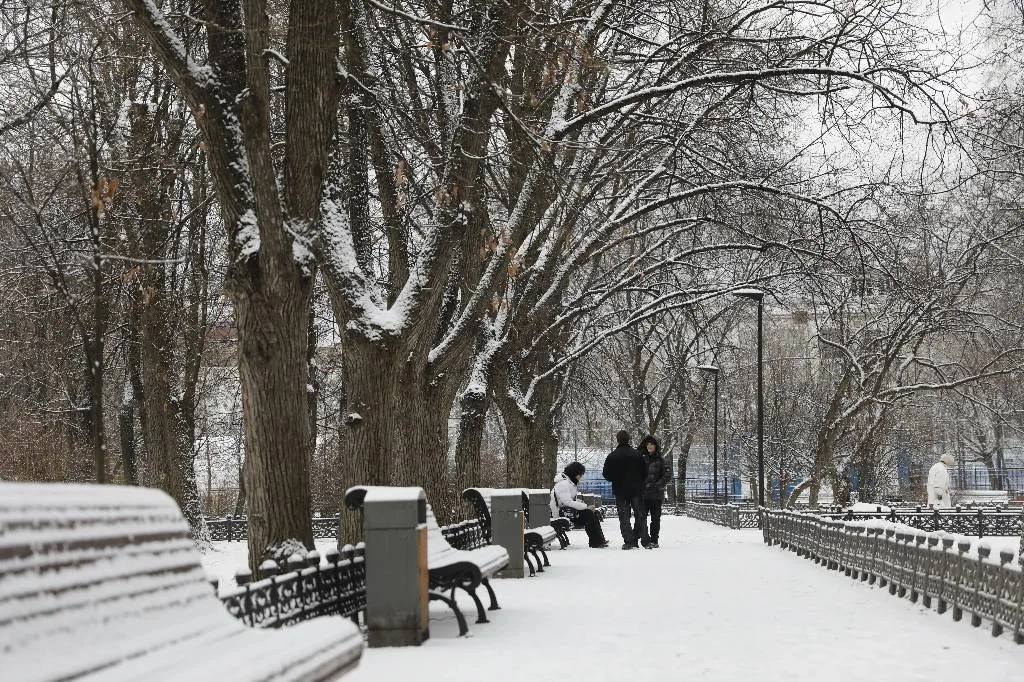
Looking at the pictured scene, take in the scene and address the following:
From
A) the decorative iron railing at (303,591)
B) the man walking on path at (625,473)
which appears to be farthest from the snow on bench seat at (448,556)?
the man walking on path at (625,473)

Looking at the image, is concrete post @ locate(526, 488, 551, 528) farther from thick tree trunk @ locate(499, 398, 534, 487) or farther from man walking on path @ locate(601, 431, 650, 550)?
thick tree trunk @ locate(499, 398, 534, 487)

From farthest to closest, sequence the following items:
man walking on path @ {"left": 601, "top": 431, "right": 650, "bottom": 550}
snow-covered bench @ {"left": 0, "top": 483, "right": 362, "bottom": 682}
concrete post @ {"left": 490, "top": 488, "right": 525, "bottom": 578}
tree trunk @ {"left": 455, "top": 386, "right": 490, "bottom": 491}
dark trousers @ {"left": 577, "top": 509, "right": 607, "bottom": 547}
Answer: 1. dark trousers @ {"left": 577, "top": 509, "right": 607, "bottom": 547}
2. tree trunk @ {"left": 455, "top": 386, "right": 490, "bottom": 491}
3. man walking on path @ {"left": 601, "top": 431, "right": 650, "bottom": 550}
4. concrete post @ {"left": 490, "top": 488, "right": 525, "bottom": 578}
5. snow-covered bench @ {"left": 0, "top": 483, "right": 362, "bottom": 682}

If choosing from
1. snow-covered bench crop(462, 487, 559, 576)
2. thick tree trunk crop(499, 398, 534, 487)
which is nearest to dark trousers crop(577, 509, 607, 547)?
thick tree trunk crop(499, 398, 534, 487)

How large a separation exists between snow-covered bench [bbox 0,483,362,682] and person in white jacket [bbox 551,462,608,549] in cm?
1988

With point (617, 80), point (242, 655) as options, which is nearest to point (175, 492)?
point (617, 80)

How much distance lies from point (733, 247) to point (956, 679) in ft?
63.4

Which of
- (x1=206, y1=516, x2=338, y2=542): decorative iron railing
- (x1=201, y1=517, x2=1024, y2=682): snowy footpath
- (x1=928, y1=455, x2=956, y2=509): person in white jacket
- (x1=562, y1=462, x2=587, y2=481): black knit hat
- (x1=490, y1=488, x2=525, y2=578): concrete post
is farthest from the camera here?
(x1=928, y1=455, x2=956, y2=509): person in white jacket

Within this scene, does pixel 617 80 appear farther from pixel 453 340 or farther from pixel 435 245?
pixel 435 245

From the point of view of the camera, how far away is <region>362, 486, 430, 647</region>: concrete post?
10406 mm

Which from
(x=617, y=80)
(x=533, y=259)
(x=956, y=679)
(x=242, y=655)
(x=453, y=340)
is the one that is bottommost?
(x=956, y=679)

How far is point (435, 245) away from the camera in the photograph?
1462 cm

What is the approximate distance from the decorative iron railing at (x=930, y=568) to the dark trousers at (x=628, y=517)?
10.6ft

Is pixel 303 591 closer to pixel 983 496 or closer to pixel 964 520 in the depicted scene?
pixel 964 520

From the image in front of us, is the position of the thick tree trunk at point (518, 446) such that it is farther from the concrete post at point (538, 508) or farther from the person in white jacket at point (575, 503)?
the concrete post at point (538, 508)
